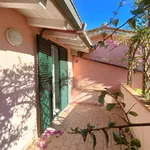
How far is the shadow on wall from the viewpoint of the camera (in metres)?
2.44

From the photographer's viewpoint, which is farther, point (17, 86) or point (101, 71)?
point (101, 71)

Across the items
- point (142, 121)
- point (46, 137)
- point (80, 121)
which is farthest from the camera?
point (80, 121)

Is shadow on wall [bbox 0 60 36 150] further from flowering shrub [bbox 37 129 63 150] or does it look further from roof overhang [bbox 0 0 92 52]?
roof overhang [bbox 0 0 92 52]

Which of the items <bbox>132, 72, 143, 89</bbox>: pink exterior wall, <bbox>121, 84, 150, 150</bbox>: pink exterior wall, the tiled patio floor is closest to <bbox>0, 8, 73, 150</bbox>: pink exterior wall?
the tiled patio floor

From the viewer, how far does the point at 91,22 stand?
10.3 feet

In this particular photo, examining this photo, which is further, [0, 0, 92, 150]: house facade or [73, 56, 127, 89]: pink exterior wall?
[73, 56, 127, 89]: pink exterior wall

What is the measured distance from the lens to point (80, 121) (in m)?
4.91

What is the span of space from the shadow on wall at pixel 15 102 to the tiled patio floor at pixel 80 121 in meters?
0.73

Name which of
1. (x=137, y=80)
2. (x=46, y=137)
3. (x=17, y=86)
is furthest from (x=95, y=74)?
(x=17, y=86)

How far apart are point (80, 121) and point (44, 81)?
82.5 inches

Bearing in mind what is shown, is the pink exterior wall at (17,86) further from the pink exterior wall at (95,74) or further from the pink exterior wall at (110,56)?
the pink exterior wall at (110,56)

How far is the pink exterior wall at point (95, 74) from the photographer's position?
7691 mm

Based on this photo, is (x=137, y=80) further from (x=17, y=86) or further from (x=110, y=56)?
(x=17, y=86)

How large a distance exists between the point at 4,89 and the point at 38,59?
51.0 inches
